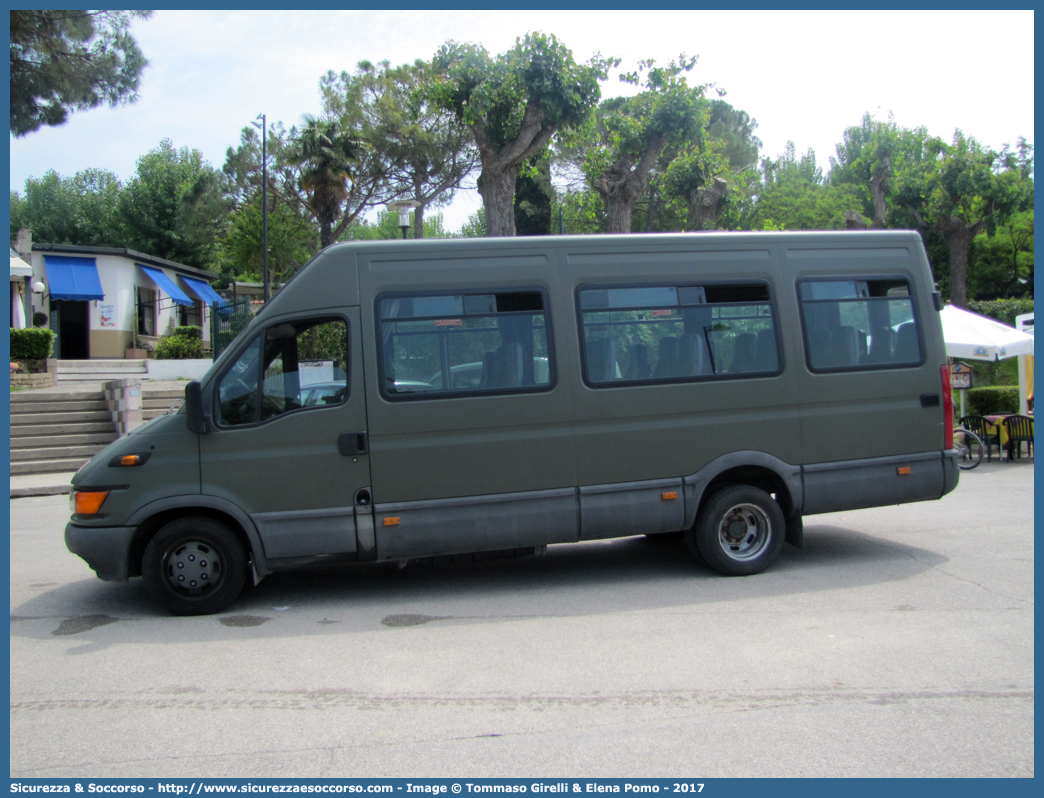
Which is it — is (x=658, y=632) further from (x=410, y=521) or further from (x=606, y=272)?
(x=606, y=272)

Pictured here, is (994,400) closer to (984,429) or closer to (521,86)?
(984,429)

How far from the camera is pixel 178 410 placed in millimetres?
6051

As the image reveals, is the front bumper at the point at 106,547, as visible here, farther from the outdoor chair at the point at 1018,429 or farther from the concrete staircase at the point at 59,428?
the outdoor chair at the point at 1018,429

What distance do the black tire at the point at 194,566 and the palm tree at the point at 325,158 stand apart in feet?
95.9

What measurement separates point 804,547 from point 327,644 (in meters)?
4.73

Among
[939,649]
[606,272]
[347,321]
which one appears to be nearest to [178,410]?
[347,321]

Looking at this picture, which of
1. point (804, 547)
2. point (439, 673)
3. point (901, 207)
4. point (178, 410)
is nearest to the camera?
point (439, 673)

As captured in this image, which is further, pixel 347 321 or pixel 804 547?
pixel 804 547

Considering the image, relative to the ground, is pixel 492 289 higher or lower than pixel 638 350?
higher

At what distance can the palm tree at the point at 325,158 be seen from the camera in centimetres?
3297

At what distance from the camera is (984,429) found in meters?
15.2

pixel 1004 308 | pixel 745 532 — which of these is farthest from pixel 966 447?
pixel 1004 308

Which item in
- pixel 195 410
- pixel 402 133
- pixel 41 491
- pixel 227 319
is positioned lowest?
pixel 41 491
